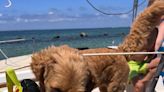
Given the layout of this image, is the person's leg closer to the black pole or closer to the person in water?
the person in water

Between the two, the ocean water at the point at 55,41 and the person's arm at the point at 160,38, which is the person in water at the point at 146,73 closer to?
the person's arm at the point at 160,38

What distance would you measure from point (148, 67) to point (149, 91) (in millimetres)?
467

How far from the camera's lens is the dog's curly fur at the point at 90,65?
239cm

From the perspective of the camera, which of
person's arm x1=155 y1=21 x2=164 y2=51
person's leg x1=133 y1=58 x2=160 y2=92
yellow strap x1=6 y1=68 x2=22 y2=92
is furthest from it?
person's leg x1=133 y1=58 x2=160 y2=92

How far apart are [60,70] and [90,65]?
0.79 ft

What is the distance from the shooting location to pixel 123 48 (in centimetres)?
304

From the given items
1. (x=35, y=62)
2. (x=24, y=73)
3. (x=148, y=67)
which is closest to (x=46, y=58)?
(x=35, y=62)

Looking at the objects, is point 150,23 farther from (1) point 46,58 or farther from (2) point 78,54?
(1) point 46,58

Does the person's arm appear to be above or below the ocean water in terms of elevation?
above

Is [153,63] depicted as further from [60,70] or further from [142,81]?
[60,70]

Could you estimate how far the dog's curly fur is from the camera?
7.85 ft

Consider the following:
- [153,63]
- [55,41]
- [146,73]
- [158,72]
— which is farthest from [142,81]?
[55,41]

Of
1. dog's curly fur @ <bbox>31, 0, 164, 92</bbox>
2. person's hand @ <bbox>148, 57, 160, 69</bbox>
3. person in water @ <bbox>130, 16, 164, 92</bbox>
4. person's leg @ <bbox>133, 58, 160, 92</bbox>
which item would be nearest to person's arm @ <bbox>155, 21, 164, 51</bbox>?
person in water @ <bbox>130, 16, 164, 92</bbox>

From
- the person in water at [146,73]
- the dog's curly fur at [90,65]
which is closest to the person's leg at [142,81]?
the person in water at [146,73]
